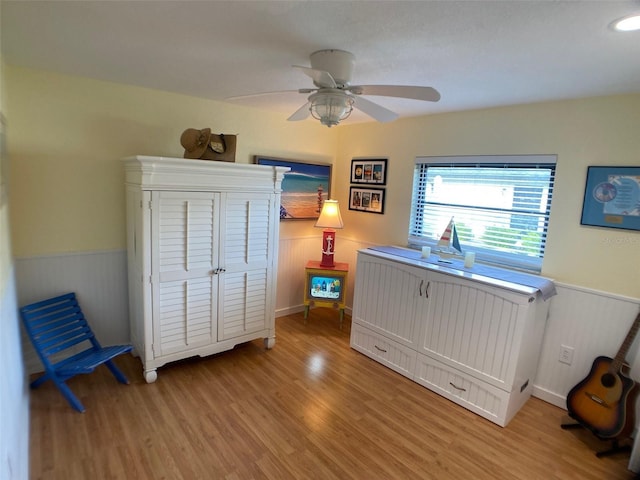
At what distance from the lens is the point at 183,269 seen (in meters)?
2.67

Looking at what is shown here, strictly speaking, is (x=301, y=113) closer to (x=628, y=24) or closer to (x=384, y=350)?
(x=628, y=24)

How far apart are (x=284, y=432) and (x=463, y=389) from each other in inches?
52.8

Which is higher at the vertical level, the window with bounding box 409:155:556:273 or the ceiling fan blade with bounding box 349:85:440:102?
the ceiling fan blade with bounding box 349:85:440:102

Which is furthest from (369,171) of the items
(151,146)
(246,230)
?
(151,146)

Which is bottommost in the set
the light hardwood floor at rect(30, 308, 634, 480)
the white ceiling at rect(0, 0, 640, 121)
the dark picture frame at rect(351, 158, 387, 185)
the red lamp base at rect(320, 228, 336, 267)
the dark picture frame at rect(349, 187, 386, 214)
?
the light hardwood floor at rect(30, 308, 634, 480)

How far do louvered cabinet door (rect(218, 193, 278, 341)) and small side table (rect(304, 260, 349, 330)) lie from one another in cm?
68

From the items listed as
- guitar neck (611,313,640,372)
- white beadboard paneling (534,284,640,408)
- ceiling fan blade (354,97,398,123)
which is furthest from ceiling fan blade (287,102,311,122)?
guitar neck (611,313,640,372)

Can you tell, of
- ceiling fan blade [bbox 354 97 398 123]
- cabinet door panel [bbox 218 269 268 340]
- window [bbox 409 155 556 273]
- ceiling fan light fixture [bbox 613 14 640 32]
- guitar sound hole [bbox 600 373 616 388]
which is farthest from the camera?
cabinet door panel [bbox 218 269 268 340]

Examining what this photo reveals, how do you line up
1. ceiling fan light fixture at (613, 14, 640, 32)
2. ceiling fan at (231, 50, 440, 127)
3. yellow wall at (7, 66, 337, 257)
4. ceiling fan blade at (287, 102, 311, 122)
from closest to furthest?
ceiling fan light fixture at (613, 14, 640, 32), ceiling fan at (231, 50, 440, 127), ceiling fan blade at (287, 102, 311, 122), yellow wall at (7, 66, 337, 257)

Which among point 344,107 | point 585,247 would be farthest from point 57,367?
point 585,247

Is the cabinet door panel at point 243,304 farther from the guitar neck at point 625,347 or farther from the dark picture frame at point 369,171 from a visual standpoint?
the guitar neck at point 625,347

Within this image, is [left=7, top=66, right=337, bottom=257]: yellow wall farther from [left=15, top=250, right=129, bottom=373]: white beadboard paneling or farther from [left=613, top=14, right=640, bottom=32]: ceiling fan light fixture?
[left=613, top=14, right=640, bottom=32]: ceiling fan light fixture

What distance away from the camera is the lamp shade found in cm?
375

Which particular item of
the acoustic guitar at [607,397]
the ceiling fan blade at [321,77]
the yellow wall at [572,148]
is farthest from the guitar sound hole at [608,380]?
the ceiling fan blade at [321,77]
